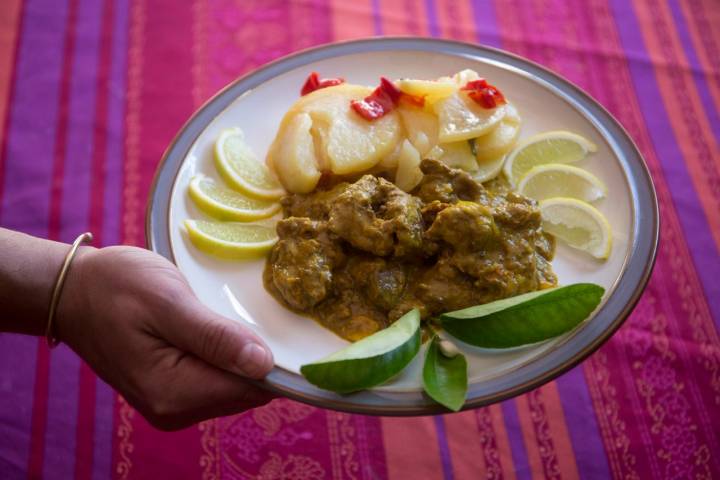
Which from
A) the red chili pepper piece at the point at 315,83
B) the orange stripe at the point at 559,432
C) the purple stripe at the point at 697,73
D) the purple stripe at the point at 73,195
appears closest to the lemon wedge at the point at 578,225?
the orange stripe at the point at 559,432

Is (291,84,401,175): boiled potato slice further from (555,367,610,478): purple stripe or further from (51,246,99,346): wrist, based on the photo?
(555,367,610,478): purple stripe

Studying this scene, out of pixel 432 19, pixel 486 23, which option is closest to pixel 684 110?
pixel 486 23

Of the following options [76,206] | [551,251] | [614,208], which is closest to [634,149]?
[614,208]

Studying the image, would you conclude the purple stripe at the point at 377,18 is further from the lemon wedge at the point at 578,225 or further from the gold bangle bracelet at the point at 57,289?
the gold bangle bracelet at the point at 57,289

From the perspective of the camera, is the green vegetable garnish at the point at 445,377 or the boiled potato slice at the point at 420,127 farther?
the boiled potato slice at the point at 420,127

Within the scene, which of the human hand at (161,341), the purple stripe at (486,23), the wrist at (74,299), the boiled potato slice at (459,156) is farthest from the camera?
the purple stripe at (486,23)
